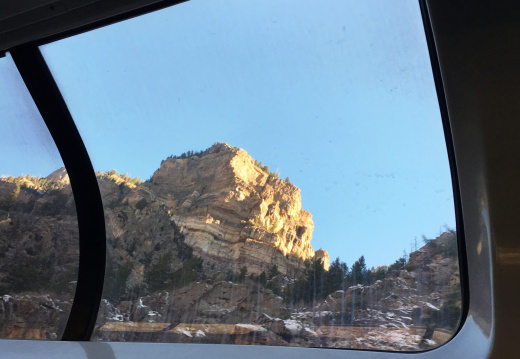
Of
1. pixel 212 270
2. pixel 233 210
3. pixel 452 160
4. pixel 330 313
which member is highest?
pixel 452 160

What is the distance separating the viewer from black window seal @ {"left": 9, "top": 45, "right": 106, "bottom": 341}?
229cm

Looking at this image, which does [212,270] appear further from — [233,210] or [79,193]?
[79,193]

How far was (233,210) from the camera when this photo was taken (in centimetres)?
220

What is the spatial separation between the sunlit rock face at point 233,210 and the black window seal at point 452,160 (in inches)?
23.7

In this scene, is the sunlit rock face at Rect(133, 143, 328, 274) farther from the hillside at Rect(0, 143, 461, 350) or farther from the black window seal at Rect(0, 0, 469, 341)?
the black window seal at Rect(0, 0, 469, 341)

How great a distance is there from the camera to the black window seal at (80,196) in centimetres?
229

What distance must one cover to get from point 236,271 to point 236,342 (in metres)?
0.36

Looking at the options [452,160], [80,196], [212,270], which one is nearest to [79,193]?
[80,196]

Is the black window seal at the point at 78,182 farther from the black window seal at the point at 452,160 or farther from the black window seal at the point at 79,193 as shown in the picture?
the black window seal at the point at 452,160

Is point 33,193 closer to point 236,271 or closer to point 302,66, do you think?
point 236,271

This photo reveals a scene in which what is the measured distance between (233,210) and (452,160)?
112 centimetres

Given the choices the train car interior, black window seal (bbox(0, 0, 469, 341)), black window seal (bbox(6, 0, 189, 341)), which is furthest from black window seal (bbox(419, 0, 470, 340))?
black window seal (bbox(6, 0, 189, 341))

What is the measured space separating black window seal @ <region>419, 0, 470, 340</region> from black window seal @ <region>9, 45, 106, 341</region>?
1.91 meters

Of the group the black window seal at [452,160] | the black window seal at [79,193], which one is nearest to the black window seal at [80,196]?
the black window seal at [79,193]
